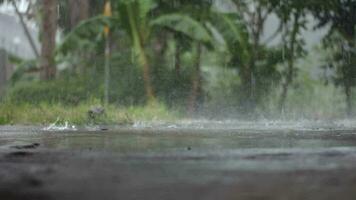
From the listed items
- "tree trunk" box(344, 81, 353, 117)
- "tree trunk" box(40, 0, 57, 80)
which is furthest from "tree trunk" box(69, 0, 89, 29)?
"tree trunk" box(344, 81, 353, 117)

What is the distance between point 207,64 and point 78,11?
4.36 metres

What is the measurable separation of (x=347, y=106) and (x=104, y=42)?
6.73m

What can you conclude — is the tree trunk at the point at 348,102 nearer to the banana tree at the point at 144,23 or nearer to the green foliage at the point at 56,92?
the banana tree at the point at 144,23

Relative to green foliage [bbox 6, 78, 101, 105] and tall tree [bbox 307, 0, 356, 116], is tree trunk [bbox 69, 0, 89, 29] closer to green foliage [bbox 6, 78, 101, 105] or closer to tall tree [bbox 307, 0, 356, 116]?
green foliage [bbox 6, 78, 101, 105]

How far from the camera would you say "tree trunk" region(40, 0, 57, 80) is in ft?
57.9

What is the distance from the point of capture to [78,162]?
3.93m

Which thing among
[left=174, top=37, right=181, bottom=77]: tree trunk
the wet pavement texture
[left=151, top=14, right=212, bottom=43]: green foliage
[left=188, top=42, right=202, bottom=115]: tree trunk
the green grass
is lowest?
the wet pavement texture

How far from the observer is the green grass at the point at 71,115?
13.0m

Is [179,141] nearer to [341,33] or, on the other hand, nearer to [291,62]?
[291,62]

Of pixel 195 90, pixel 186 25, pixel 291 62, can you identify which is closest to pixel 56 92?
pixel 195 90

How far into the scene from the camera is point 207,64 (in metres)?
17.3

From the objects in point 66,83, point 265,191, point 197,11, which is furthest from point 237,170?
point 66,83

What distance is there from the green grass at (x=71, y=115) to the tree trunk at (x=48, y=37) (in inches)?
111

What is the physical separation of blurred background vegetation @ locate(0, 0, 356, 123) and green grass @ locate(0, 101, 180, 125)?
1.32ft
